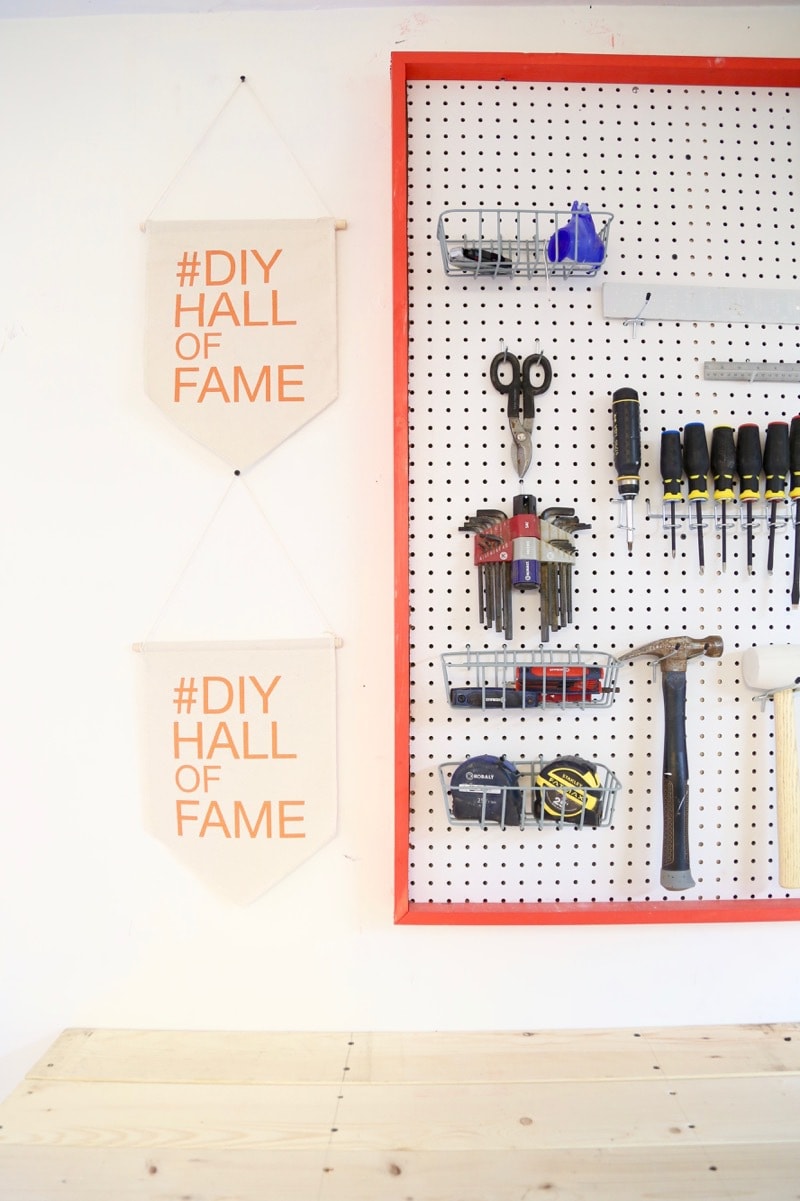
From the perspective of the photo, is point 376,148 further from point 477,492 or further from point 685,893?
point 685,893

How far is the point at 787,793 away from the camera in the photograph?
1.27 metres

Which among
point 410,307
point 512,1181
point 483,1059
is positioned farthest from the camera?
point 410,307

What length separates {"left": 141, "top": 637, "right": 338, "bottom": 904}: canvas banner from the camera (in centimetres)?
133

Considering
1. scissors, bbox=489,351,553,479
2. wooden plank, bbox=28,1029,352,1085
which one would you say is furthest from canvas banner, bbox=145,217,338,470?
wooden plank, bbox=28,1029,352,1085

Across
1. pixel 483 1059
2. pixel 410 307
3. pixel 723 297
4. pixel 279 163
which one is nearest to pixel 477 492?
pixel 410 307

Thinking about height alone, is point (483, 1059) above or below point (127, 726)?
below

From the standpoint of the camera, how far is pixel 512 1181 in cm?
100

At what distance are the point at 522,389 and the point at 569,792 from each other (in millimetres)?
656

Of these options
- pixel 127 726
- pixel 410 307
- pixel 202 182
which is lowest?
pixel 127 726

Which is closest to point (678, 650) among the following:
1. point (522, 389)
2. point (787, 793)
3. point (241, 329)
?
point (787, 793)

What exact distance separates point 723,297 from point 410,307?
0.54 m

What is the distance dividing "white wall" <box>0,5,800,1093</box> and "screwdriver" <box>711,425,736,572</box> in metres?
0.54

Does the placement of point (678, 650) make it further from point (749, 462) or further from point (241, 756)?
point (241, 756)

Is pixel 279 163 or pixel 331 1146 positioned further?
pixel 279 163
